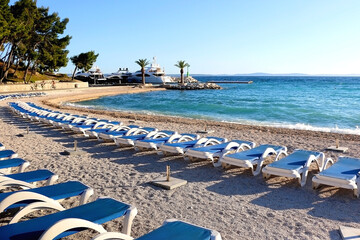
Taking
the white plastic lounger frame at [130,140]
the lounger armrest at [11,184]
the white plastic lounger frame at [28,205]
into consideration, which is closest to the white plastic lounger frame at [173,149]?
the white plastic lounger frame at [130,140]

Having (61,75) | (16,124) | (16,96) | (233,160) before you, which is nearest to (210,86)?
(61,75)

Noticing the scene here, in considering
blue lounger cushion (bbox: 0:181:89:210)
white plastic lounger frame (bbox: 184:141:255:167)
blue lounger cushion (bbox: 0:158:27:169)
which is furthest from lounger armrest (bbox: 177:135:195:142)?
blue lounger cushion (bbox: 0:181:89:210)

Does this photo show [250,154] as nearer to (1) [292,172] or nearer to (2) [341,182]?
(1) [292,172]

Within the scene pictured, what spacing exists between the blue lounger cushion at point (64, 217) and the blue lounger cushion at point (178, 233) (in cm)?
64

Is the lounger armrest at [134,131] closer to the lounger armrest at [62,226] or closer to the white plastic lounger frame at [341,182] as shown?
the white plastic lounger frame at [341,182]

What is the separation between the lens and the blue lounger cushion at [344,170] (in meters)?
5.12

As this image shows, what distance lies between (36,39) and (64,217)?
4050cm

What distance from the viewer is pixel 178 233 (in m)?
2.88

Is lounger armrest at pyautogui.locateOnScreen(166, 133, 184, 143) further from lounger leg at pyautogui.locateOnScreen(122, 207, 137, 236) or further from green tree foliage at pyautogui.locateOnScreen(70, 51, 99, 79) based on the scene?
green tree foliage at pyautogui.locateOnScreen(70, 51, 99, 79)

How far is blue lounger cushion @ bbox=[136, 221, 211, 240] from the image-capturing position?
281 cm

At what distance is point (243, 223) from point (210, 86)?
5775 cm

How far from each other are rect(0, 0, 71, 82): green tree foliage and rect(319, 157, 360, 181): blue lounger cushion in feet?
105

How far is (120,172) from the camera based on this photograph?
6422 millimetres

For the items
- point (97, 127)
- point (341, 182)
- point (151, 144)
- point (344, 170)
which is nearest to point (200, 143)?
point (151, 144)
